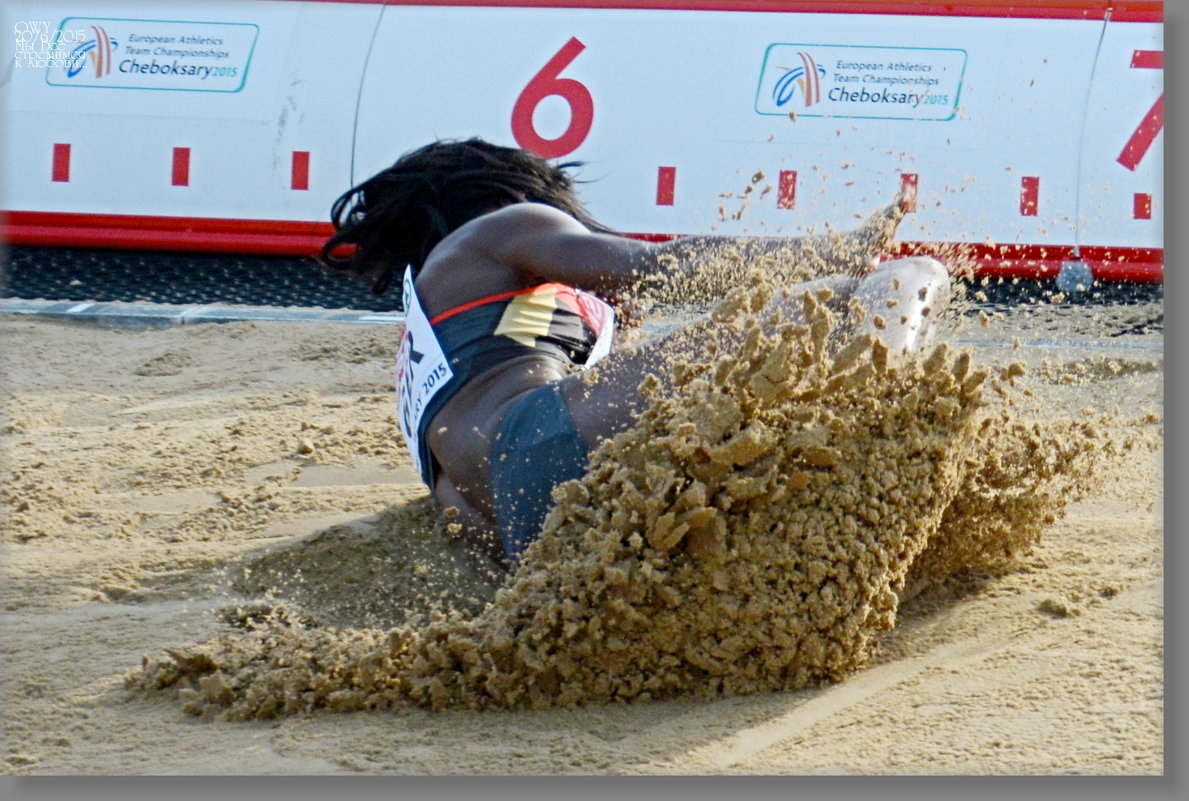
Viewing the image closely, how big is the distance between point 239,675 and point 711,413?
88 cm

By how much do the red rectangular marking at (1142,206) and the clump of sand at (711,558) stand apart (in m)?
3.27

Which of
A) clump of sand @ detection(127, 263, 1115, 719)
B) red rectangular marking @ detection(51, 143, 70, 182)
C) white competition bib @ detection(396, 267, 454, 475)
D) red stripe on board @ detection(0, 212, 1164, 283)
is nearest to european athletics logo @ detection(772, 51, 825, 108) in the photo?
red stripe on board @ detection(0, 212, 1164, 283)

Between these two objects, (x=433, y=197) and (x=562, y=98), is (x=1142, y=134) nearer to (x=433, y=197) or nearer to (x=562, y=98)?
(x=562, y=98)

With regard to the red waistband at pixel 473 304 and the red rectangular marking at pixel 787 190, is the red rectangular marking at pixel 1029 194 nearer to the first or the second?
the red rectangular marking at pixel 787 190

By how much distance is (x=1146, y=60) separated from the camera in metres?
5.04

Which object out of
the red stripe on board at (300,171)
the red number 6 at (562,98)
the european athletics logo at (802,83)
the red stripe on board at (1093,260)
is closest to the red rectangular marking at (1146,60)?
the red stripe on board at (1093,260)

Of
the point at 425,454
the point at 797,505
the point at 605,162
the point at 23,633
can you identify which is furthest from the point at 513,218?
the point at 605,162

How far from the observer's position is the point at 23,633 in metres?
2.43

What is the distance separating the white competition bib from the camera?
2.59m

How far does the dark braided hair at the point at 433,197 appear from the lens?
9.39 feet

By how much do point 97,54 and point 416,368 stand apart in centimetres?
339

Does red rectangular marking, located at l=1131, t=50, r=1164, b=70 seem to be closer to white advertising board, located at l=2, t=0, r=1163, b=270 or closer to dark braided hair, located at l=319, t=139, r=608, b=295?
white advertising board, located at l=2, t=0, r=1163, b=270

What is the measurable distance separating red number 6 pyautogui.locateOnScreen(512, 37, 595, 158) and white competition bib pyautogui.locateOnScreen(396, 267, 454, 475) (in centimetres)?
260

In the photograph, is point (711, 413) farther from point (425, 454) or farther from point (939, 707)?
point (425, 454)
